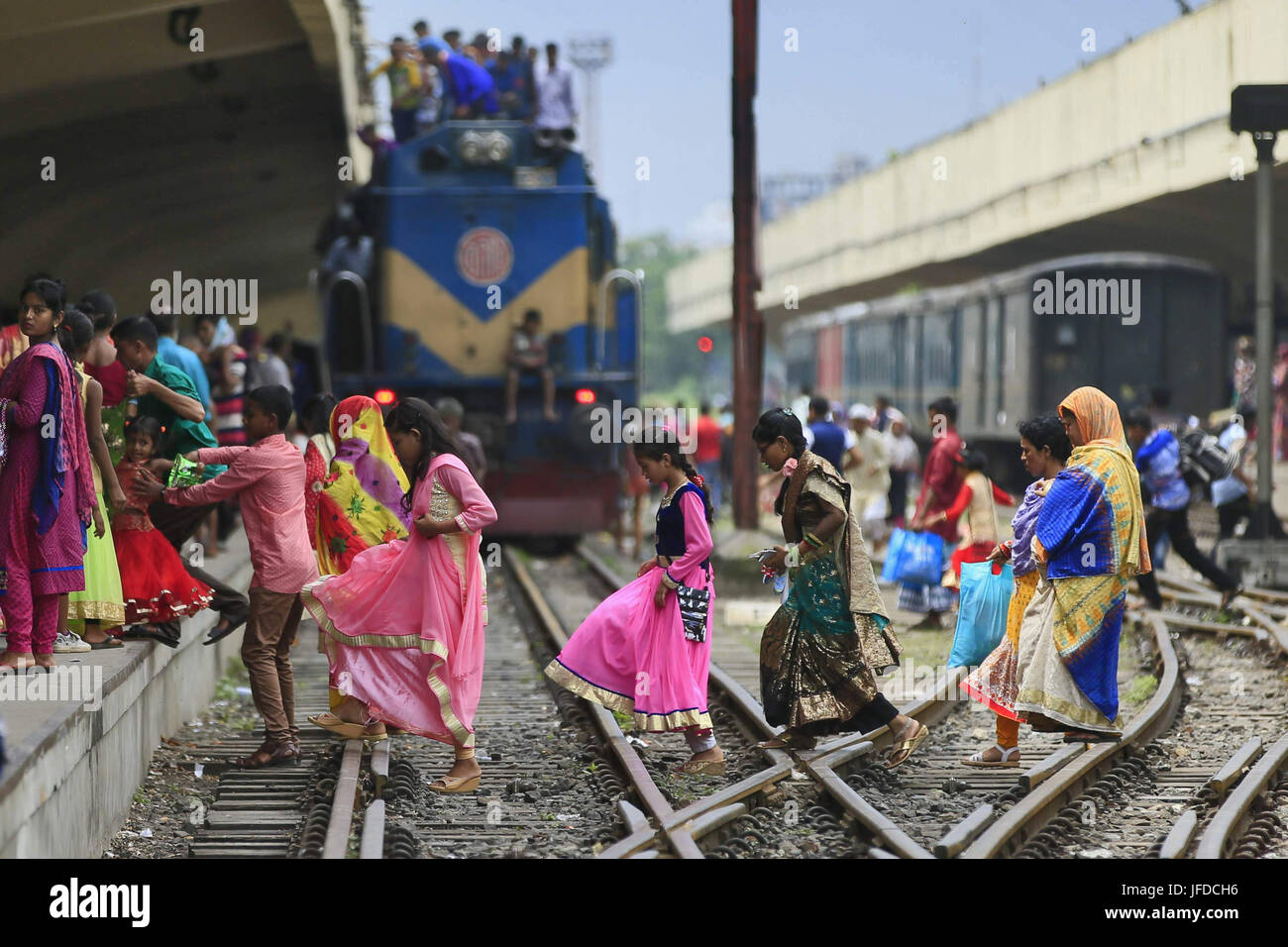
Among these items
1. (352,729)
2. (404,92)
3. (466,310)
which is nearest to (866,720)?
(352,729)

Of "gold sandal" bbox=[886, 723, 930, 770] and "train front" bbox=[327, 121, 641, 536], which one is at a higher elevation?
"train front" bbox=[327, 121, 641, 536]

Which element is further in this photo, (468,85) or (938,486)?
(468,85)

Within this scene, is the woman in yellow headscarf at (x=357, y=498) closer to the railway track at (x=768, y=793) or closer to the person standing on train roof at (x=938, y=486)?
the railway track at (x=768, y=793)

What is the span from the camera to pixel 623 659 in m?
7.95

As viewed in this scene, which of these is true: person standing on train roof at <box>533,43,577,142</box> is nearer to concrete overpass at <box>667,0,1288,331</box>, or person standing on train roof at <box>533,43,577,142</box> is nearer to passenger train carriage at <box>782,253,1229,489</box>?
concrete overpass at <box>667,0,1288,331</box>

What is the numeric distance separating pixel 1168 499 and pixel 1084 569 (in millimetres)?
6249

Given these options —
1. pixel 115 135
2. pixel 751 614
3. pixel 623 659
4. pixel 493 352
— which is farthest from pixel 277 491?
pixel 115 135

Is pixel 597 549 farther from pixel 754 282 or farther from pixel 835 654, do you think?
pixel 835 654

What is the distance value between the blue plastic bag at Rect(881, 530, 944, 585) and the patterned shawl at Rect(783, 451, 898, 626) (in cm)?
497

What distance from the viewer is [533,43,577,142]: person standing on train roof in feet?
57.8

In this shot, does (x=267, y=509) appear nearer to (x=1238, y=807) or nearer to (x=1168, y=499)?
(x=1238, y=807)

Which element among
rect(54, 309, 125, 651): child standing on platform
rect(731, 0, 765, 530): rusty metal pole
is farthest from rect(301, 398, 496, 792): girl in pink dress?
rect(731, 0, 765, 530): rusty metal pole

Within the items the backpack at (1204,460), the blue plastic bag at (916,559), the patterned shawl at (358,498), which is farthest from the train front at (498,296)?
the patterned shawl at (358,498)

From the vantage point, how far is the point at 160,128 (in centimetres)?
1777
